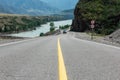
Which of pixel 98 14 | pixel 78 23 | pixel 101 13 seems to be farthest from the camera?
pixel 78 23

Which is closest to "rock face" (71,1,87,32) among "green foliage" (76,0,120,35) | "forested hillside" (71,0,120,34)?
"forested hillside" (71,0,120,34)

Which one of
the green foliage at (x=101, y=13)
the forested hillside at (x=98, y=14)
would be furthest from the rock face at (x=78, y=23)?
the green foliage at (x=101, y=13)

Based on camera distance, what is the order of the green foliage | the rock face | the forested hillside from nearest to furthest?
the green foliage < the forested hillside < the rock face

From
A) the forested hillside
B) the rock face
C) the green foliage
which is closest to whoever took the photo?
the green foliage

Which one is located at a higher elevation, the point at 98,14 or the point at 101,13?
the point at 101,13

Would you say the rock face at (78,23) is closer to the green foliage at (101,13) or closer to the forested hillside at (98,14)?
the forested hillside at (98,14)

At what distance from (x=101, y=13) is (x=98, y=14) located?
1488 millimetres

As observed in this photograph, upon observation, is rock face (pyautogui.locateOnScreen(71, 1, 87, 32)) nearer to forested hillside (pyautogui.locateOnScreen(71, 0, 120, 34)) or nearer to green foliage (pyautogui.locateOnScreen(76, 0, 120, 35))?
forested hillside (pyautogui.locateOnScreen(71, 0, 120, 34))

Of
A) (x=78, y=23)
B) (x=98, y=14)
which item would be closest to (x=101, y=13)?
(x=98, y=14)

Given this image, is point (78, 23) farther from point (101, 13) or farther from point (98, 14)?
point (101, 13)

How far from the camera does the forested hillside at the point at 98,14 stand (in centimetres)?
13025

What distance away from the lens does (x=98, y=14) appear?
14338 centimetres

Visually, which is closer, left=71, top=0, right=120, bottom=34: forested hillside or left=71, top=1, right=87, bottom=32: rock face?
left=71, top=0, right=120, bottom=34: forested hillside

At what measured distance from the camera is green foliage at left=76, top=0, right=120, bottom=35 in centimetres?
12900
